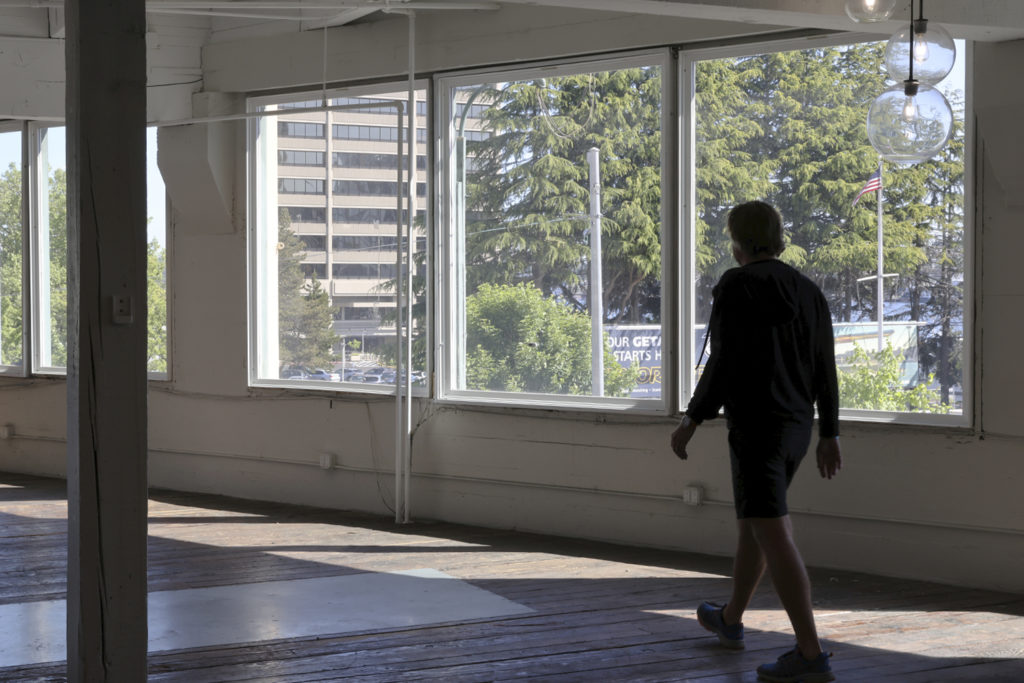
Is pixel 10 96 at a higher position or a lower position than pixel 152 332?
higher

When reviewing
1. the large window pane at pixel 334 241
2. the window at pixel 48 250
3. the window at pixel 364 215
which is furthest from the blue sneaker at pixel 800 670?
the window at pixel 48 250

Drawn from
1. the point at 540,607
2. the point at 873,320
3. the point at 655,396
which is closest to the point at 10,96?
the point at 655,396

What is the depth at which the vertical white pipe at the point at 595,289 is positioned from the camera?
6.44 meters

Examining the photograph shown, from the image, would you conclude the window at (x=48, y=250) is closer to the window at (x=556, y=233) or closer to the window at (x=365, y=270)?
the window at (x=365, y=270)

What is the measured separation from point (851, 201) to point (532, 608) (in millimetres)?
2570

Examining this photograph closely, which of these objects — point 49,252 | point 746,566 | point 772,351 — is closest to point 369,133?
point 49,252

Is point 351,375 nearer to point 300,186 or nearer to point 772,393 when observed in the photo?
point 300,186

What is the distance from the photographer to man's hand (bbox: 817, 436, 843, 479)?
3.89m

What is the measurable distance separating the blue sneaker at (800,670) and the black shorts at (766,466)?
48cm

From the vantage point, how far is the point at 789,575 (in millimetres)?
3707

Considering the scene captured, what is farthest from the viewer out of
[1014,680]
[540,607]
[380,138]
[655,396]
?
[380,138]

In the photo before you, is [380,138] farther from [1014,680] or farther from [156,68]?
[1014,680]

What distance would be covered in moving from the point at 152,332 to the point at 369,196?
213cm

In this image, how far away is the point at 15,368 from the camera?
9055 mm
